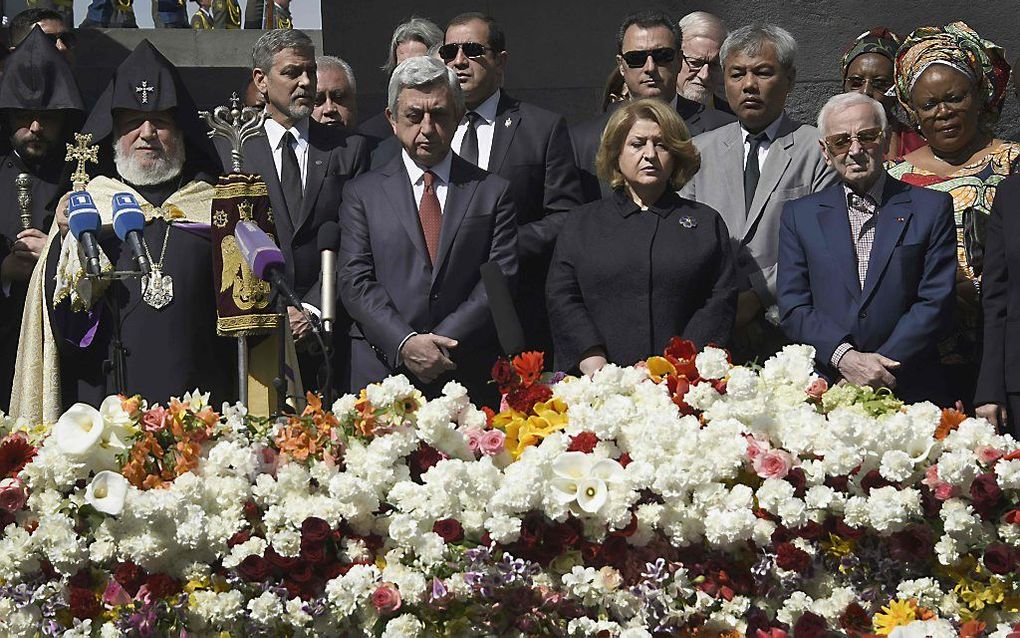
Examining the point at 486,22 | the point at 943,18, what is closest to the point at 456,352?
the point at 486,22

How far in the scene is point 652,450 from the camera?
4188 mm

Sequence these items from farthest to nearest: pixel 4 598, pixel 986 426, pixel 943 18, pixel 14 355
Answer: pixel 943 18 < pixel 14 355 < pixel 986 426 < pixel 4 598

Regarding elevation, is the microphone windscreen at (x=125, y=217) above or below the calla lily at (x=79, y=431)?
above

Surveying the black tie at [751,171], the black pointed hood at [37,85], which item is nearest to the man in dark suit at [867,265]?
the black tie at [751,171]

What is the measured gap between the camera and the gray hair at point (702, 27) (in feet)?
25.1

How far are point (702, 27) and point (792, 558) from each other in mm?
4105

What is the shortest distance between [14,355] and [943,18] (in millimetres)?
5822

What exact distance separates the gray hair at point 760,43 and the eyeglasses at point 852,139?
29.7 inches

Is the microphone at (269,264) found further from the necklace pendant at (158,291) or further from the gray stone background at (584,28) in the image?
the gray stone background at (584,28)

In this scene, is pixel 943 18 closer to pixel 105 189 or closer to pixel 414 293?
pixel 414 293

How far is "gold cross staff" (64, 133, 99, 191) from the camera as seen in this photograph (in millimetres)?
5949

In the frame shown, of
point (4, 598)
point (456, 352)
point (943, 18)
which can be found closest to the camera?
point (4, 598)

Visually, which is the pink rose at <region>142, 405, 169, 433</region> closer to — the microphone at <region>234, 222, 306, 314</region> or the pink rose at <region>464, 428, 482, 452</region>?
the microphone at <region>234, 222, 306, 314</region>

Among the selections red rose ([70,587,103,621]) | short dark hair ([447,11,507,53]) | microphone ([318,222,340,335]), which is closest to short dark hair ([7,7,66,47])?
short dark hair ([447,11,507,53])
